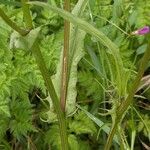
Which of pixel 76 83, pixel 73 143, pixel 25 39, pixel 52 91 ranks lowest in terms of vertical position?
pixel 73 143

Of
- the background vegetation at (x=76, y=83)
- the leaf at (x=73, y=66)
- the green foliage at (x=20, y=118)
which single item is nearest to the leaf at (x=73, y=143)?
the background vegetation at (x=76, y=83)

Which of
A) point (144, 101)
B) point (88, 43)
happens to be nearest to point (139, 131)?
point (144, 101)

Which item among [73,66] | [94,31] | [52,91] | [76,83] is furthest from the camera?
[76,83]

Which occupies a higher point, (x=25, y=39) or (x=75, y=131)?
(x=25, y=39)

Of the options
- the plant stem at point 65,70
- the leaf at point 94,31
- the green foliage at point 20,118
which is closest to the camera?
the leaf at point 94,31

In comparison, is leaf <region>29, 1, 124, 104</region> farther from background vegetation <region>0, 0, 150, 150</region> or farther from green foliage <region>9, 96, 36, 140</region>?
green foliage <region>9, 96, 36, 140</region>

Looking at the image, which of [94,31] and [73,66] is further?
[73,66]

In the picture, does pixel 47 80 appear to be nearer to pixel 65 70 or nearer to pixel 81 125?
pixel 65 70

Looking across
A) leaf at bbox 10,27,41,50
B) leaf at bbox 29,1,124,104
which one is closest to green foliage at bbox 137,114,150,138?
leaf at bbox 29,1,124,104

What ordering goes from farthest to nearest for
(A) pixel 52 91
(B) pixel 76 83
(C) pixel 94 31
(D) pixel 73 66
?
1. (B) pixel 76 83
2. (D) pixel 73 66
3. (A) pixel 52 91
4. (C) pixel 94 31

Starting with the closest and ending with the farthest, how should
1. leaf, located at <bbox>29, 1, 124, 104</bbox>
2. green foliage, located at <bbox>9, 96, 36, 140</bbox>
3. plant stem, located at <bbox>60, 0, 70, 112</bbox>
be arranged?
leaf, located at <bbox>29, 1, 124, 104</bbox> < plant stem, located at <bbox>60, 0, 70, 112</bbox> < green foliage, located at <bbox>9, 96, 36, 140</bbox>

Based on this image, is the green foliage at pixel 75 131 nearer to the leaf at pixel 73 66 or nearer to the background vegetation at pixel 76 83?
the background vegetation at pixel 76 83

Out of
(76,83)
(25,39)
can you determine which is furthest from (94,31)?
(76,83)
